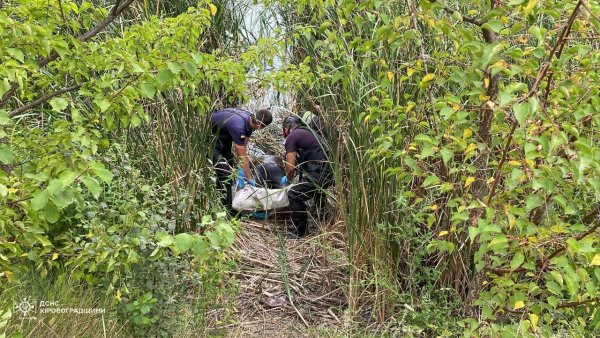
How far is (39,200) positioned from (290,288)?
87.9 inches

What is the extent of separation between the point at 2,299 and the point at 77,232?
1.89 feet

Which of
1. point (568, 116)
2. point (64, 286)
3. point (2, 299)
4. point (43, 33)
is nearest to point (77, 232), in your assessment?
point (64, 286)

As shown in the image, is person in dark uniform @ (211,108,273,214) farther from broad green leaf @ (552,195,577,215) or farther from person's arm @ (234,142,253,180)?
broad green leaf @ (552,195,577,215)

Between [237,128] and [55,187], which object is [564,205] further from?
[237,128]

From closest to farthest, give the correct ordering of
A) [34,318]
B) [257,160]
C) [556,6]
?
[556,6] → [34,318] → [257,160]

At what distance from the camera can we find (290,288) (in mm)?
3359

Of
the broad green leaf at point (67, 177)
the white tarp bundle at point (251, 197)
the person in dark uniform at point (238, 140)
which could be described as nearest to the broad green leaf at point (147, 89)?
the broad green leaf at point (67, 177)

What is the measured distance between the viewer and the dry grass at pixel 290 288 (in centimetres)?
299

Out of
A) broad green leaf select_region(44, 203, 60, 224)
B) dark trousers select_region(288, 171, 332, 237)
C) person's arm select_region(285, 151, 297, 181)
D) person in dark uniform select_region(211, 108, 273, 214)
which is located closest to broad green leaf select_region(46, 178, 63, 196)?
broad green leaf select_region(44, 203, 60, 224)

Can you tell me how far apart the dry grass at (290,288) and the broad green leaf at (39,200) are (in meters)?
1.47

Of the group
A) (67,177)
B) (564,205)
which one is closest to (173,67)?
(67,177)

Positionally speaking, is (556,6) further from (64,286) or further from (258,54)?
(64,286)

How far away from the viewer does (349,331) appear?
8.78 ft

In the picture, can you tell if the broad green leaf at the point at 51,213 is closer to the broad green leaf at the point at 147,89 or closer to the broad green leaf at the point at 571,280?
the broad green leaf at the point at 147,89
